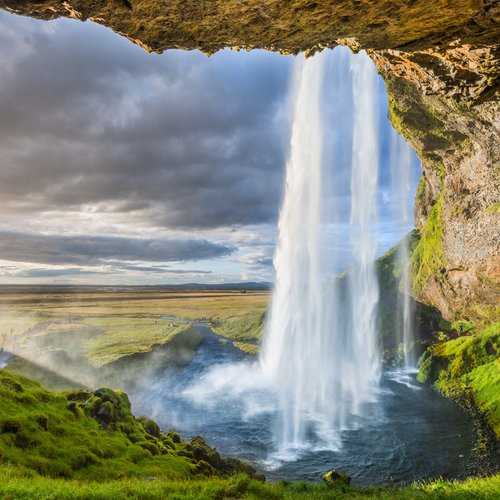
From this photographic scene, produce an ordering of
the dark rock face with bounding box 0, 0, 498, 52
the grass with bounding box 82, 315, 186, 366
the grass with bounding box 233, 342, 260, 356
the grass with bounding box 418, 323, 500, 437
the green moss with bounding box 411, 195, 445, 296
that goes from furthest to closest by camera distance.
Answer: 1. the grass with bounding box 82, 315, 186, 366
2. the grass with bounding box 233, 342, 260, 356
3. the green moss with bounding box 411, 195, 445, 296
4. the grass with bounding box 418, 323, 500, 437
5. the dark rock face with bounding box 0, 0, 498, 52

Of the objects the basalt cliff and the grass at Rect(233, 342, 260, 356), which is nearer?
the basalt cliff

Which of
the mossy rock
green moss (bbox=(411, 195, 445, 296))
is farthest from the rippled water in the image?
green moss (bbox=(411, 195, 445, 296))

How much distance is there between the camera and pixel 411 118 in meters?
41.0

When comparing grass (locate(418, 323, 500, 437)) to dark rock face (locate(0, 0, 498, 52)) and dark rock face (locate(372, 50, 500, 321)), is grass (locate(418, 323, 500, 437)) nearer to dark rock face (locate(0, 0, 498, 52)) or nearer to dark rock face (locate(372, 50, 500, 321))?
dark rock face (locate(372, 50, 500, 321))

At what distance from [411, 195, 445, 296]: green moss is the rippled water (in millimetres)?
15778

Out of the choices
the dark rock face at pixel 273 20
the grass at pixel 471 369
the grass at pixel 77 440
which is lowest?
the grass at pixel 471 369

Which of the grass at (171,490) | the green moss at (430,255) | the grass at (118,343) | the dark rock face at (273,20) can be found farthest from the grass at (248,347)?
the dark rock face at (273,20)

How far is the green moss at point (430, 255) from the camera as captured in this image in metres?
52.0

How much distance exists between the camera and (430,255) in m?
55.3

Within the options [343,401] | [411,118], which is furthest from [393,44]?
[343,401]

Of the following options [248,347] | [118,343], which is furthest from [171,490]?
[118,343]

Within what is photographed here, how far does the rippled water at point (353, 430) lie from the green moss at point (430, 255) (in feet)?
A: 51.8

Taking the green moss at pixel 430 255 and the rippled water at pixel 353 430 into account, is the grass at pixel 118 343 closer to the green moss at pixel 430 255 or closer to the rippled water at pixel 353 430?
the rippled water at pixel 353 430

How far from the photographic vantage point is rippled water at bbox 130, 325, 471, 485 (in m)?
24.6
